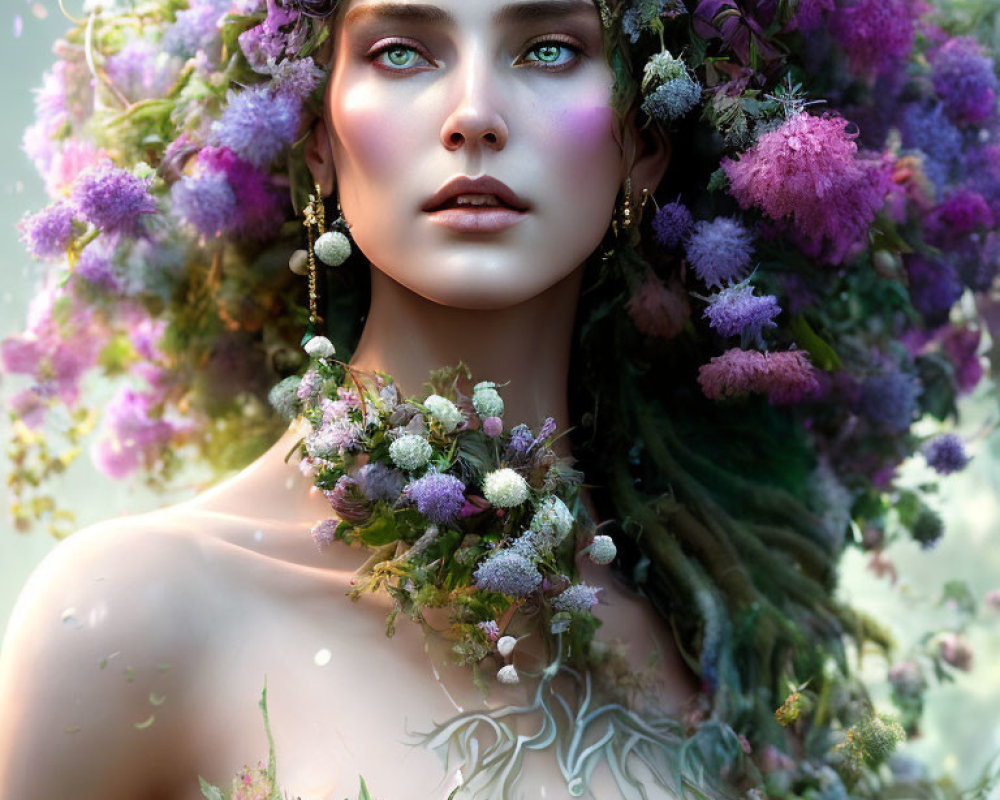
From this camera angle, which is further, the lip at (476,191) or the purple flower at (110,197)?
the purple flower at (110,197)

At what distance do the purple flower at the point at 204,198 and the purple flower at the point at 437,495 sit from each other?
27.2 inches

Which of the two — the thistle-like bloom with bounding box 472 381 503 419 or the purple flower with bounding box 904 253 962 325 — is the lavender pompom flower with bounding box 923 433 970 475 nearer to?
the purple flower with bounding box 904 253 962 325

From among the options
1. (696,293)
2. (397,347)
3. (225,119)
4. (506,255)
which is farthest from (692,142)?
(225,119)

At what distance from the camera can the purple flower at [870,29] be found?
2234 mm

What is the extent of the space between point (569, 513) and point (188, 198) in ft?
2.78

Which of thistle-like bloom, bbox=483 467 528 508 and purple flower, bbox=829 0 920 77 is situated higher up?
purple flower, bbox=829 0 920 77

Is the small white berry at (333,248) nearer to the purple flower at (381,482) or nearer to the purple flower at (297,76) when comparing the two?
the purple flower at (297,76)

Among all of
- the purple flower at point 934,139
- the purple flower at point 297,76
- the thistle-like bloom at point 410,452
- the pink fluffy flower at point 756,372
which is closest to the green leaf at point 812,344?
the pink fluffy flower at point 756,372

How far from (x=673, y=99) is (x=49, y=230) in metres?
1.02

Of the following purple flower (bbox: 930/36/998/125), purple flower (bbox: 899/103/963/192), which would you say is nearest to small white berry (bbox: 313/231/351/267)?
purple flower (bbox: 899/103/963/192)

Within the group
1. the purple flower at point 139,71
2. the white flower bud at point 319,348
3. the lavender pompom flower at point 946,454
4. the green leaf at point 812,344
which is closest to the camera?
the white flower bud at point 319,348

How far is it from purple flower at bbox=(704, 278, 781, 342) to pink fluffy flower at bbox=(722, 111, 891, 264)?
4.9 inches

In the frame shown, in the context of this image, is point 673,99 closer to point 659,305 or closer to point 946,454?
point 659,305

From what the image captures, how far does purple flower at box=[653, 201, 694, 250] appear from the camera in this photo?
213 centimetres
